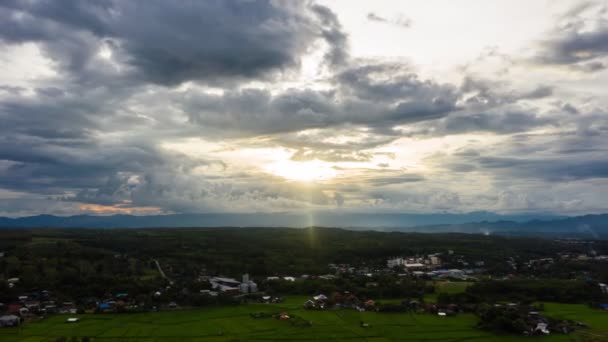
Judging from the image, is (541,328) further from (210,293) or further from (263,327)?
(210,293)

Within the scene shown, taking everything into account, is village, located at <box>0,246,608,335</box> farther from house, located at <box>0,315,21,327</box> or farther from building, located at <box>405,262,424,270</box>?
building, located at <box>405,262,424,270</box>

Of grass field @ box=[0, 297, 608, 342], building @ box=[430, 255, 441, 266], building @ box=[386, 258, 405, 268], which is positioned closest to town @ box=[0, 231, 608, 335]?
grass field @ box=[0, 297, 608, 342]

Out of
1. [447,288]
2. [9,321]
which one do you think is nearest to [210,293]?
[9,321]

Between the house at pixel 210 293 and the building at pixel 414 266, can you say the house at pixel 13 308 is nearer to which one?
the house at pixel 210 293

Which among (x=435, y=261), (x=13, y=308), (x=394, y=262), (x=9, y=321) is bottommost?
(x=435, y=261)

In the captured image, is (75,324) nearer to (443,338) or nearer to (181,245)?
(443,338)

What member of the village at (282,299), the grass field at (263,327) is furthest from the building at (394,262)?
the grass field at (263,327)

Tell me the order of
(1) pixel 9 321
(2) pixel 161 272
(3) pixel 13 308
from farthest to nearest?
(2) pixel 161 272 → (3) pixel 13 308 → (1) pixel 9 321

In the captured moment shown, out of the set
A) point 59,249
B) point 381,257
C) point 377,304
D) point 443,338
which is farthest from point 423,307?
point 59,249
